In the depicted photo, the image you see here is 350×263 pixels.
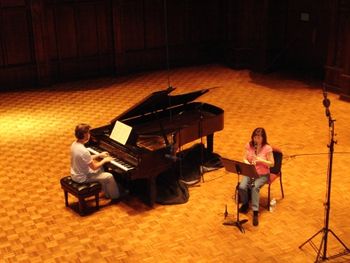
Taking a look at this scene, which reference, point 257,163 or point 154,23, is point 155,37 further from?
point 257,163

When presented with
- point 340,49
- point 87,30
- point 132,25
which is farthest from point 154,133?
point 132,25

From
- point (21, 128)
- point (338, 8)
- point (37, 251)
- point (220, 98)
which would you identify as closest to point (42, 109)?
point (21, 128)

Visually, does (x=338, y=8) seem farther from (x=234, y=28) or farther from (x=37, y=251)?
(x=37, y=251)

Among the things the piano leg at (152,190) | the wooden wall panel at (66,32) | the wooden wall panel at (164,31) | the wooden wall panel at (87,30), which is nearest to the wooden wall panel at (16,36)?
the wooden wall panel at (66,32)

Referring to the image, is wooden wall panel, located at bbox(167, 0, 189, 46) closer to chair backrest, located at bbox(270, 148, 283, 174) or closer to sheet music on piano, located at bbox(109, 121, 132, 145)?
sheet music on piano, located at bbox(109, 121, 132, 145)

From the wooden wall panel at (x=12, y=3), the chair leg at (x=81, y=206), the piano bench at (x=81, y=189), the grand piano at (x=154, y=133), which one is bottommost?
the chair leg at (x=81, y=206)

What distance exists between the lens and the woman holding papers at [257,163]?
7.40m

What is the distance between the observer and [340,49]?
12.3 m

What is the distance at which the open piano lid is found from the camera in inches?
306

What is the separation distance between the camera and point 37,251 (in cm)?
686

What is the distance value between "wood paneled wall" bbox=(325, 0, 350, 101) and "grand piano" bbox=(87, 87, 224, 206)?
4440 millimetres

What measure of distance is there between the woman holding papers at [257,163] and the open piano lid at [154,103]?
52.9 inches

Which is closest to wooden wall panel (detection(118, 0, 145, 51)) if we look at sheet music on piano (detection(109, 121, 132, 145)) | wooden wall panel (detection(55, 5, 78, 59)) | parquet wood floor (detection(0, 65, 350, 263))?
wooden wall panel (detection(55, 5, 78, 59))

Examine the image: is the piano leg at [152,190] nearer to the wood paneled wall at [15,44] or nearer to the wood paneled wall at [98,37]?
the wood paneled wall at [98,37]
